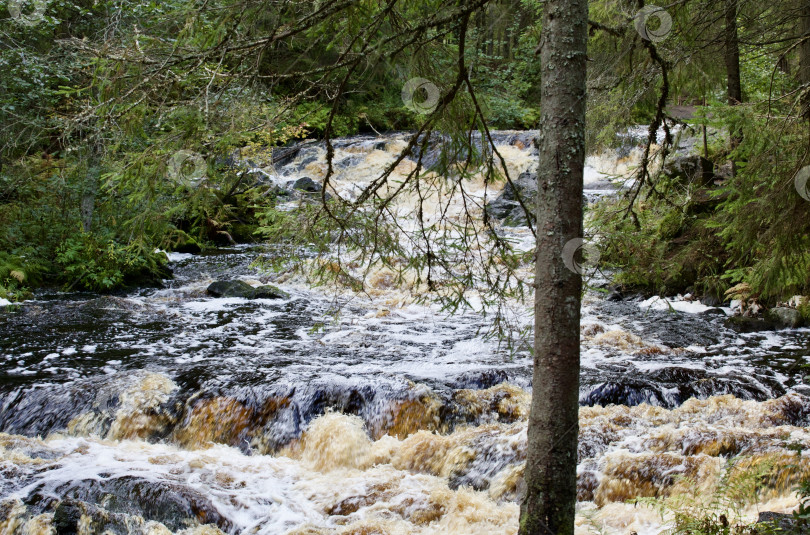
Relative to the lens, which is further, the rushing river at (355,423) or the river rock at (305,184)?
the river rock at (305,184)

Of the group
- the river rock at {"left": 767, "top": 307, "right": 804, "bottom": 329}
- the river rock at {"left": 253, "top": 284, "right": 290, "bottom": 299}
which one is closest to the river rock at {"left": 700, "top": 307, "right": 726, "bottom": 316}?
the river rock at {"left": 767, "top": 307, "right": 804, "bottom": 329}

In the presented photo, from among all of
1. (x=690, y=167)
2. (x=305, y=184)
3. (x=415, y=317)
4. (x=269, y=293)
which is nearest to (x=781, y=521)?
(x=415, y=317)

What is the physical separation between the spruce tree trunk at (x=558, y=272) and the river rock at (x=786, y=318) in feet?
25.4

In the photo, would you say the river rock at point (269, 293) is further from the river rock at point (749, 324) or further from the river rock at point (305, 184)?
the river rock at point (749, 324)

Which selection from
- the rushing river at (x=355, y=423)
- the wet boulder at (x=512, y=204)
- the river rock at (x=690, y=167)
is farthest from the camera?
the wet boulder at (x=512, y=204)

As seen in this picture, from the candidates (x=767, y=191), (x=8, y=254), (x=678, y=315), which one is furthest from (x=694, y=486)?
(x=8, y=254)

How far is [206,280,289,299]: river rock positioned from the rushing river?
6.44ft

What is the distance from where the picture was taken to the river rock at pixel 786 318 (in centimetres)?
880

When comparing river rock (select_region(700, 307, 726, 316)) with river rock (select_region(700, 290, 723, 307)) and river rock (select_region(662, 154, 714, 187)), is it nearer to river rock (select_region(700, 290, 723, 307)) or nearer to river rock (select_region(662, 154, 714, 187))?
river rock (select_region(700, 290, 723, 307))

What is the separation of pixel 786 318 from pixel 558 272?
8.01 m

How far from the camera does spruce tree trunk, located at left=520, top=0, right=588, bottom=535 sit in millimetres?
2619

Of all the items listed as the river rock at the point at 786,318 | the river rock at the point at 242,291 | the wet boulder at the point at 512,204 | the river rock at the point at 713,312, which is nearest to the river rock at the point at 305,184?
the wet boulder at the point at 512,204

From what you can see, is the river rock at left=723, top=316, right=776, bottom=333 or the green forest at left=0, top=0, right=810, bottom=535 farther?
the river rock at left=723, top=316, right=776, bottom=333

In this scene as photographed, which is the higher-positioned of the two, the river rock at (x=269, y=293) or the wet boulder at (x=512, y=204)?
the wet boulder at (x=512, y=204)
